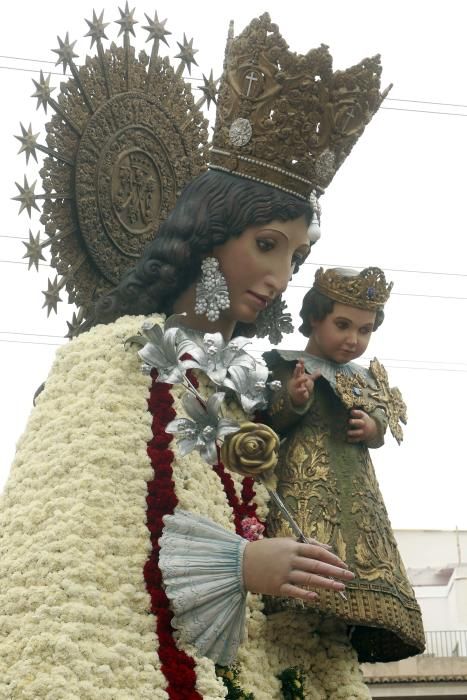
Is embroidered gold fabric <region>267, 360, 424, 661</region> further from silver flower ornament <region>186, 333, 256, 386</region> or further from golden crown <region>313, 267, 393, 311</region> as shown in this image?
silver flower ornament <region>186, 333, 256, 386</region>

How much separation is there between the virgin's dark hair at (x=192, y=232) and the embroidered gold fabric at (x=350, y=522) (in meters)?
0.72

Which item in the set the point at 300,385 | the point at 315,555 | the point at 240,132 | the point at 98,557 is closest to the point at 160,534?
the point at 98,557

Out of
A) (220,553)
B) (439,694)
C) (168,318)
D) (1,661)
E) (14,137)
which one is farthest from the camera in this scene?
(439,694)

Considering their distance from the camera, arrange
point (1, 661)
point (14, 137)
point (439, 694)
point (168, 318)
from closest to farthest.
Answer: point (1, 661), point (168, 318), point (14, 137), point (439, 694)

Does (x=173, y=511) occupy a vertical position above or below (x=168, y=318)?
below

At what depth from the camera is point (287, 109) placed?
6.04 metres

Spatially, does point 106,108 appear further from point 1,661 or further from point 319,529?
point 1,661

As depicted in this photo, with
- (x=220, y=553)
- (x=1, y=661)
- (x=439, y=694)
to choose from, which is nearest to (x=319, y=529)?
(x=220, y=553)

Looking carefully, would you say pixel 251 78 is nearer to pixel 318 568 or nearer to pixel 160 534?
pixel 160 534

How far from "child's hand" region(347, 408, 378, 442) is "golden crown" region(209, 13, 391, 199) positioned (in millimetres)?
950

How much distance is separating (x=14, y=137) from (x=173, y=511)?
6.57ft

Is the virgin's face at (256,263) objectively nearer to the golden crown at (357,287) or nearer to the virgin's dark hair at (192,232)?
the virgin's dark hair at (192,232)

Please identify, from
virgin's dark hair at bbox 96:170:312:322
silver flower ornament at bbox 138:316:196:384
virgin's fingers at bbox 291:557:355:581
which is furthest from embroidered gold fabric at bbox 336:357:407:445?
virgin's fingers at bbox 291:557:355:581

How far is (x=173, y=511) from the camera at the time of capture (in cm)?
539
